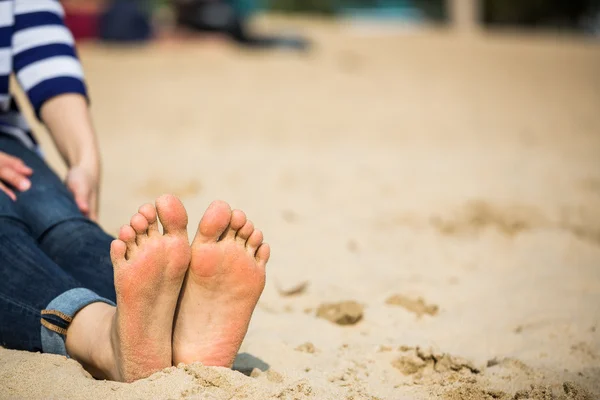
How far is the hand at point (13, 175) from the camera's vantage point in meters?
1.43

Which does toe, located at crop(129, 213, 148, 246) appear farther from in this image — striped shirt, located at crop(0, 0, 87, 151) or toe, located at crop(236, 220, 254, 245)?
striped shirt, located at crop(0, 0, 87, 151)

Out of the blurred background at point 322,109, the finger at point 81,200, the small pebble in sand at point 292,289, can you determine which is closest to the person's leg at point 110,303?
the finger at point 81,200

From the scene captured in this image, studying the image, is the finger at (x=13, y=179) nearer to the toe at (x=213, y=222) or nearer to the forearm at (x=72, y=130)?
the forearm at (x=72, y=130)

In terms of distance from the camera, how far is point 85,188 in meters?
1.57

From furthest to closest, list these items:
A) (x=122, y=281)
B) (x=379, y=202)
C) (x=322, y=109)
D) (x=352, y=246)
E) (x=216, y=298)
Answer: (x=322, y=109) → (x=379, y=202) → (x=352, y=246) → (x=216, y=298) → (x=122, y=281)

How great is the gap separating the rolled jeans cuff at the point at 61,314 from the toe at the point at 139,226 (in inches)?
7.0

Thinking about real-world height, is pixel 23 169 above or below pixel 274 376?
above

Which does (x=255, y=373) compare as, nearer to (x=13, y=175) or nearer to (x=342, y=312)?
(x=342, y=312)

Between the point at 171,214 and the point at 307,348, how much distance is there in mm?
496

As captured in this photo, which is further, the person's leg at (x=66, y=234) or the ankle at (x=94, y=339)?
the person's leg at (x=66, y=234)

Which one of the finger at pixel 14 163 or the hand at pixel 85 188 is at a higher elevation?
the finger at pixel 14 163

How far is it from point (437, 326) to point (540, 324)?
268 millimetres

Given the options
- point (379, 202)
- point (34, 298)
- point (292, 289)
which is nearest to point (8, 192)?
point (34, 298)

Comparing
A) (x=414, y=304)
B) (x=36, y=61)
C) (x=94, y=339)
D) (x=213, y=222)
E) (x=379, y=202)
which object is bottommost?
(x=379, y=202)
